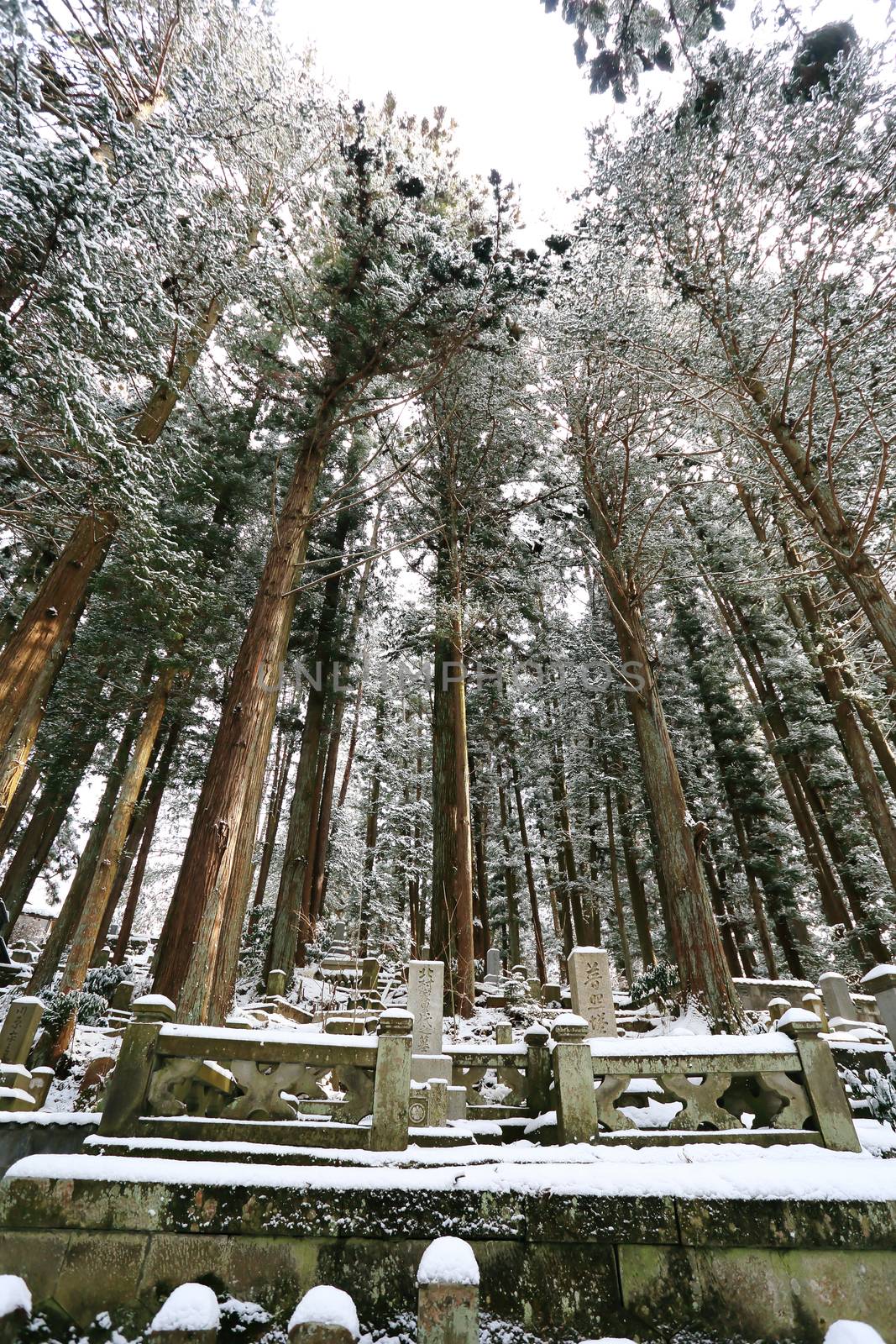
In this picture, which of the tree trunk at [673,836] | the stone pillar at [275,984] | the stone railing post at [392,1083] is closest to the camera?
the stone railing post at [392,1083]

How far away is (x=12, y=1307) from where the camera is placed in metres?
2.72

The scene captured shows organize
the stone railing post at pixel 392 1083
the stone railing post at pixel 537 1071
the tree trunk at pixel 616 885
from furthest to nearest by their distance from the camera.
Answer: the tree trunk at pixel 616 885, the stone railing post at pixel 537 1071, the stone railing post at pixel 392 1083

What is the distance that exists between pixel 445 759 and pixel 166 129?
9878 millimetres

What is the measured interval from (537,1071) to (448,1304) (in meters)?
3.43

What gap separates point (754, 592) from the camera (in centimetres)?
1229

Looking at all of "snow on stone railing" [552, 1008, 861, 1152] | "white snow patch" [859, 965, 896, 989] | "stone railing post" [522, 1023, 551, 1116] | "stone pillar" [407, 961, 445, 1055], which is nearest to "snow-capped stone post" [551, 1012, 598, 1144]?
"snow on stone railing" [552, 1008, 861, 1152]

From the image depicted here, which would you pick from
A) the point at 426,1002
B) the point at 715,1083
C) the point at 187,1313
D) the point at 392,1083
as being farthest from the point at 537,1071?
the point at 187,1313

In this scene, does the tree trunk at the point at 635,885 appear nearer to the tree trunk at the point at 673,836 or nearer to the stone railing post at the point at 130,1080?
the tree trunk at the point at 673,836

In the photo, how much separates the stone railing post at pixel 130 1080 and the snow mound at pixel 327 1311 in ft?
7.16

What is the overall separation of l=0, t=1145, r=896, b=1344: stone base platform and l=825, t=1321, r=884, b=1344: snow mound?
33cm

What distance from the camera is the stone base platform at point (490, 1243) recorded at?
3.17 metres

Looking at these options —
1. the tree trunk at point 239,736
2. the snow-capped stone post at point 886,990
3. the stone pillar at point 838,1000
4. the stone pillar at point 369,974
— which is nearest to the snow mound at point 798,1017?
the snow-capped stone post at point 886,990

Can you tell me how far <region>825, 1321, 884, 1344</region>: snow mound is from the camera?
2.71 metres

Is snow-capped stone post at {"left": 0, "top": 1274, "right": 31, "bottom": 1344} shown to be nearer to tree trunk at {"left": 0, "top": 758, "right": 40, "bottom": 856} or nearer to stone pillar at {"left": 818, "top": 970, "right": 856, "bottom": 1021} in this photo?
stone pillar at {"left": 818, "top": 970, "right": 856, "bottom": 1021}
